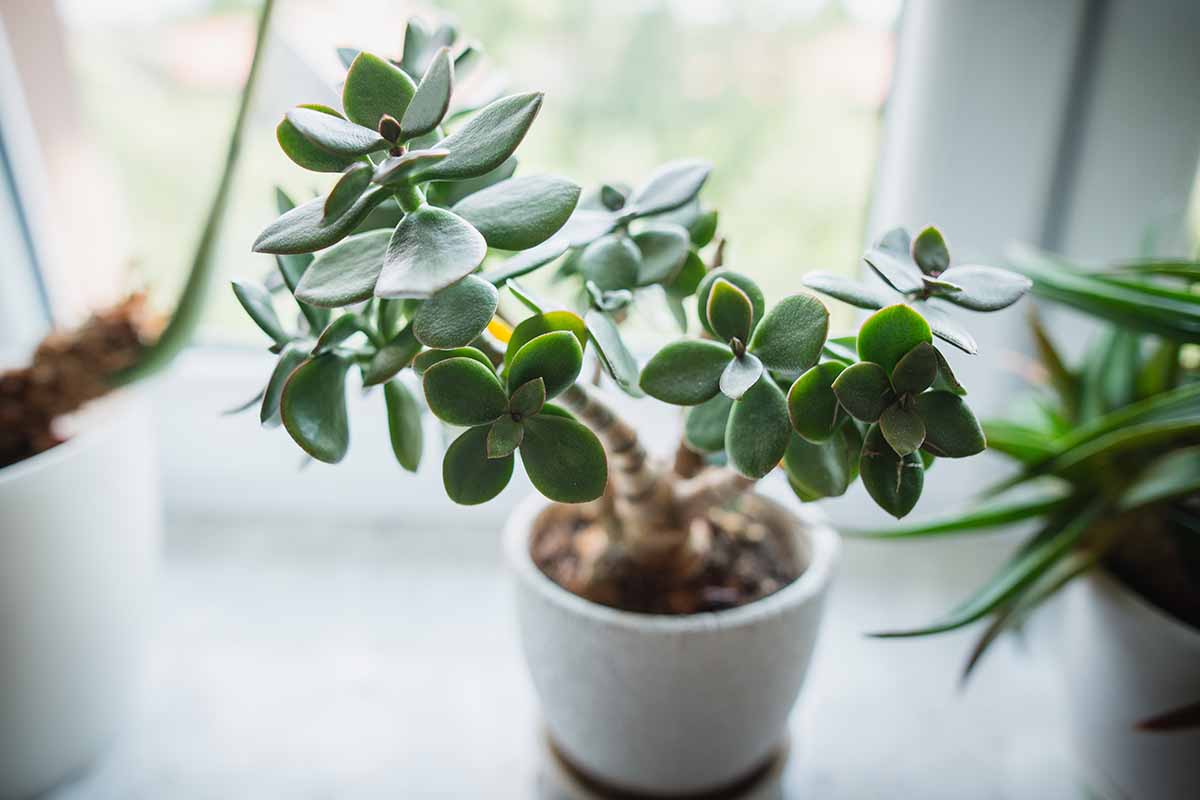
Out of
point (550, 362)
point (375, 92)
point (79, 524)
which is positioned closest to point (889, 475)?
point (550, 362)

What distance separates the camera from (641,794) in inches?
20.2

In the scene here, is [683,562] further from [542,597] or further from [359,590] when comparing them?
[359,590]

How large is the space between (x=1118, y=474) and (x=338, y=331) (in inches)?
18.6

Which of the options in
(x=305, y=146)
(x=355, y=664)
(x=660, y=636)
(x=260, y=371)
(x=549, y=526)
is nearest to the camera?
(x=305, y=146)

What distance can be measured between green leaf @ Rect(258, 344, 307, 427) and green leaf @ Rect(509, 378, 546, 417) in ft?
0.31

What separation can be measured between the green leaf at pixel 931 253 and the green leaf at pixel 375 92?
0.21m

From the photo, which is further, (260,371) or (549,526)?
(260,371)

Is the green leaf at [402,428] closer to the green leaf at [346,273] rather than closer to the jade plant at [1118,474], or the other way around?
the green leaf at [346,273]

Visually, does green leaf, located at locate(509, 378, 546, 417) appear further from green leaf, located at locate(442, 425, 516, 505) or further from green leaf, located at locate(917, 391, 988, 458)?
green leaf, located at locate(917, 391, 988, 458)

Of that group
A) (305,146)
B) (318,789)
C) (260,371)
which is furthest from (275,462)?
(305,146)

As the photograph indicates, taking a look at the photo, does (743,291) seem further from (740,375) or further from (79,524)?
(79,524)

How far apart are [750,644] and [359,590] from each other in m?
0.45

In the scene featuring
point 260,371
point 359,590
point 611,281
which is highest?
A: point 611,281

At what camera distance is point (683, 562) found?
1.69 ft
